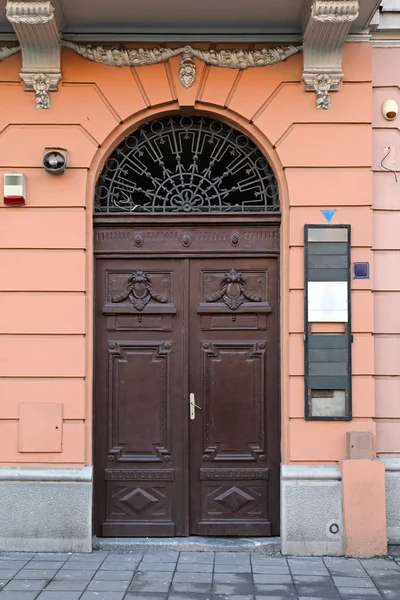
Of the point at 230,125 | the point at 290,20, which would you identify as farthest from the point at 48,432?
the point at 290,20

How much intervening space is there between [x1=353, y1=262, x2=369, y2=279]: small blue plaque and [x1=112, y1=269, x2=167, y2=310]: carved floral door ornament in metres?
1.90

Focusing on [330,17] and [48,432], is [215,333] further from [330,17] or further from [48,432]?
[330,17]

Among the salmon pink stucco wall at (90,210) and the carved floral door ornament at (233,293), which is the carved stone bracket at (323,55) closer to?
the salmon pink stucco wall at (90,210)

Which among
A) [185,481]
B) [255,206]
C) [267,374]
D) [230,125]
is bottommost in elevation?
[185,481]

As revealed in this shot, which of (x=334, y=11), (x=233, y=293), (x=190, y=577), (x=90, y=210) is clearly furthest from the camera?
(x=233, y=293)

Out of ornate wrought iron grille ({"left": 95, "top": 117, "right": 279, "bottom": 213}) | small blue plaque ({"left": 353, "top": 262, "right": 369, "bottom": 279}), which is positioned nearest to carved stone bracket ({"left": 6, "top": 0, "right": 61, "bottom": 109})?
ornate wrought iron grille ({"left": 95, "top": 117, "right": 279, "bottom": 213})

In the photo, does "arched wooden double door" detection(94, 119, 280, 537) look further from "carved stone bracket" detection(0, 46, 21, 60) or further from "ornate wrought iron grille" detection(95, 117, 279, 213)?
"carved stone bracket" detection(0, 46, 21, 60)

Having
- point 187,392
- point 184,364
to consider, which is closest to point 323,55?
point 184,364

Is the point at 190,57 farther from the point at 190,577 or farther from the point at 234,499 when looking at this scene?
the point at 190,577

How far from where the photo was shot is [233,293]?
7.40 metres

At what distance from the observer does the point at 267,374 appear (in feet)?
24.2

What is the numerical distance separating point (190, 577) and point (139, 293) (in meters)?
2.73

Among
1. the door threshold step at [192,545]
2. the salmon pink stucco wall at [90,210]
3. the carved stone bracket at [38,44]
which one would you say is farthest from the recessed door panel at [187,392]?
the carved stone bracket at [38,44]

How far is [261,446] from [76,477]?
1.84 m
